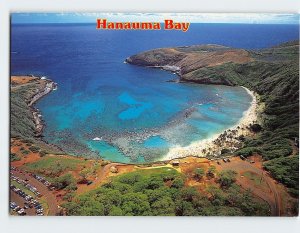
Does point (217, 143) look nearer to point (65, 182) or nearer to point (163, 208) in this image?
point (163, 208)

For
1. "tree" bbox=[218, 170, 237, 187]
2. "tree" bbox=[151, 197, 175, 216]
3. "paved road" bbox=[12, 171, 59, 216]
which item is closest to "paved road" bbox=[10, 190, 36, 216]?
"paved road" bbox=[12, 171, 59, 216]

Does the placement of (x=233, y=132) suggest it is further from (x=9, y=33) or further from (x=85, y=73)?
(x=9, y=33)

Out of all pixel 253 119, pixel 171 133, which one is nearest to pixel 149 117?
pixel 171 133

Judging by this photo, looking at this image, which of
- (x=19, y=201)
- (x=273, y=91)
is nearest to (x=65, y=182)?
(x=19, y=201)

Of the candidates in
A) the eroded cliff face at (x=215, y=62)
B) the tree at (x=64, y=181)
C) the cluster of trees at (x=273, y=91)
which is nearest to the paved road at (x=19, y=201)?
the tree at (x=64, y=181)

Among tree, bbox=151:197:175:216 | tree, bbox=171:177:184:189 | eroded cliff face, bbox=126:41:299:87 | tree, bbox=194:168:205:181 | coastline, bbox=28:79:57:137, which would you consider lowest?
tree, bbox=151:197:175:216

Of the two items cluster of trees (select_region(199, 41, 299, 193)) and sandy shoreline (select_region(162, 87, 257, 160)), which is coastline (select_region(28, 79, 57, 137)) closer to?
sandy shoreline (select_region(162, 87, 257, 160))
